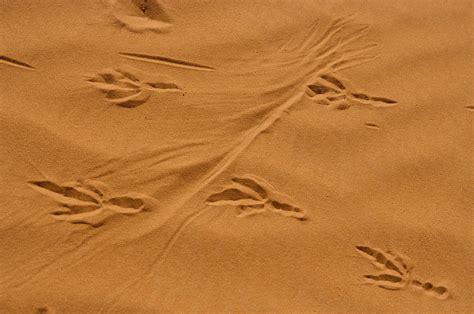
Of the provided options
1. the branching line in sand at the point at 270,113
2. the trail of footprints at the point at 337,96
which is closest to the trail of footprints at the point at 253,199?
the branching line in sand at the point at 270,113

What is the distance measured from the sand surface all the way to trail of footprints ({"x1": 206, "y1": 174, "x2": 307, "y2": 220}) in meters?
0.01

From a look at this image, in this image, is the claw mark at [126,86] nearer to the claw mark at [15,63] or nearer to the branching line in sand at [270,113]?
the branching line in sand at [270,113]

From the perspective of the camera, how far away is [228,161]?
2.41 meters

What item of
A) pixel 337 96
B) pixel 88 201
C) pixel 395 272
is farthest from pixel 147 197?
pixel 395 272

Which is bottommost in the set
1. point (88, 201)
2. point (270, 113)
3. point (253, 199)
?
point (88, 201)

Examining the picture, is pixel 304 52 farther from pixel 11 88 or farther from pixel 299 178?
pixel 11 88

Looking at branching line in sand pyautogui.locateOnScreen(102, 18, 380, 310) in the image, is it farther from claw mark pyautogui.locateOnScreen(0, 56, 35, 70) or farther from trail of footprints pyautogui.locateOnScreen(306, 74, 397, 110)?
claw mark pyautogui.locateOnScreen(0, 56, 35, 70)

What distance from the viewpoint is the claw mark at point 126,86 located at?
244cm

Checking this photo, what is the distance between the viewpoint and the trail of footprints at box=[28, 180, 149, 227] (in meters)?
2.29

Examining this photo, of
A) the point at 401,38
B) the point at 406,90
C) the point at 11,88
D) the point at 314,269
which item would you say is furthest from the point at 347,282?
the point at 11,88

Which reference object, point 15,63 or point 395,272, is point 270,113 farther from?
point 15,63

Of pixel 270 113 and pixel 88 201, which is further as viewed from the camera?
pixel 270 113

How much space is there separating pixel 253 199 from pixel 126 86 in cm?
108

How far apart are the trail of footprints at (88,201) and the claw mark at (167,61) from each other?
0.84 meters
